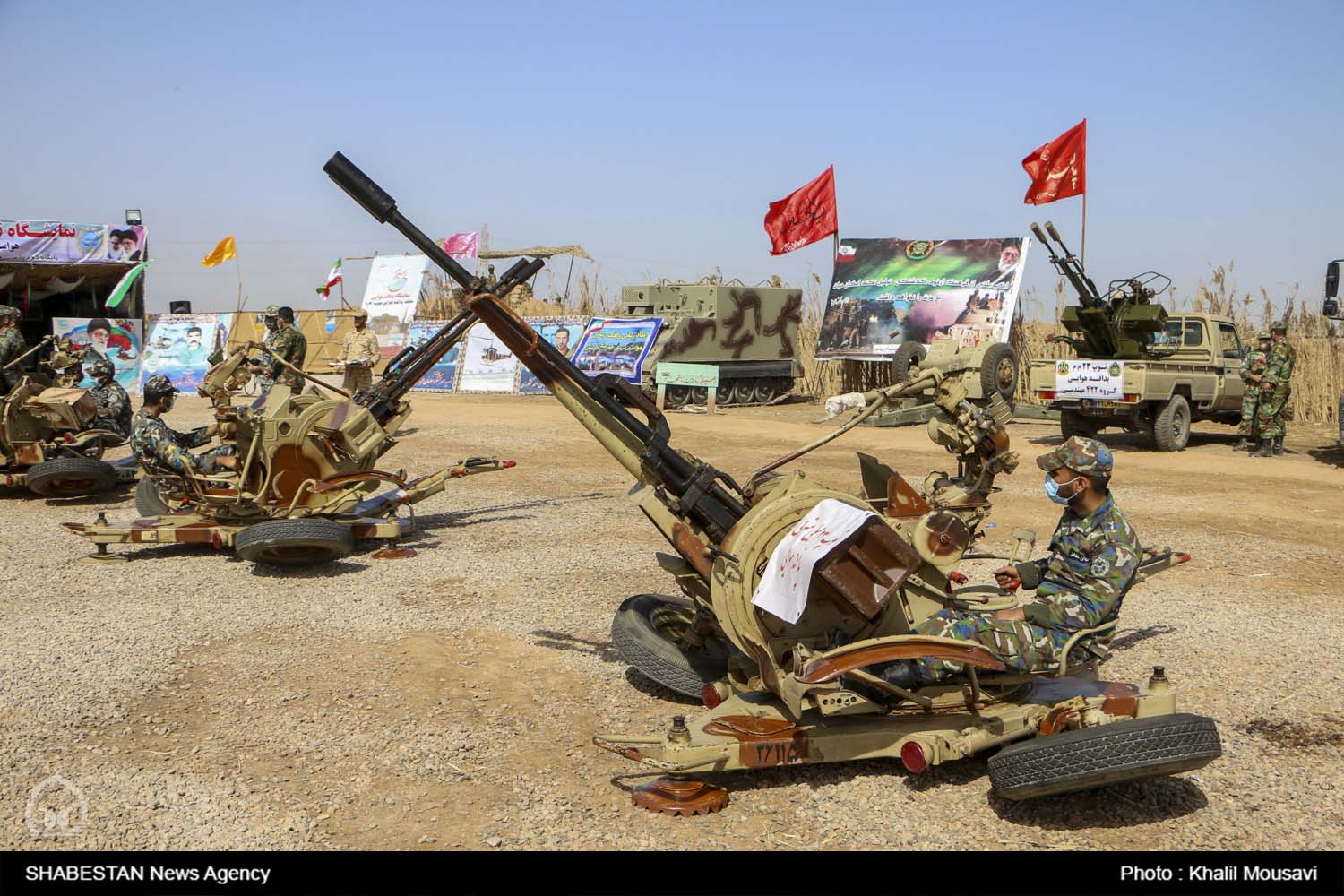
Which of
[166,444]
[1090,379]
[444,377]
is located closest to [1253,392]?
[1090,379]

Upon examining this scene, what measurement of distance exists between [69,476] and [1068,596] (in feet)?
31.6

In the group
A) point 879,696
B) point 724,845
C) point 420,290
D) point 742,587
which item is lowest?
point 724,845

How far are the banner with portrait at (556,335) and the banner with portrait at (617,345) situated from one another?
431mm

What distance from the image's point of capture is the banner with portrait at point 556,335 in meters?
25.5

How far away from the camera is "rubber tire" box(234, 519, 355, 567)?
7.88 m

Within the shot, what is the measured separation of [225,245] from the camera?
32938 millimetres

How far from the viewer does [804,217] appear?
2691 centimetres

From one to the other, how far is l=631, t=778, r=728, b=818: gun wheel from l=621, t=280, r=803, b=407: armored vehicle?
60.9ft

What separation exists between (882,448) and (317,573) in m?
10.3

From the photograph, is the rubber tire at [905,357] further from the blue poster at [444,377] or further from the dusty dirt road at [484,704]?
the blue poster at [444,377]

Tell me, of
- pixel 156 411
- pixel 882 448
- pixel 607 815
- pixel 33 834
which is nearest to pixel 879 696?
pixel 607 815

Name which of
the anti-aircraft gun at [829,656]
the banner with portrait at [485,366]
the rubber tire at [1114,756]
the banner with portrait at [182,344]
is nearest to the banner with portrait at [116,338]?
the banner with portrait at [182,344]
